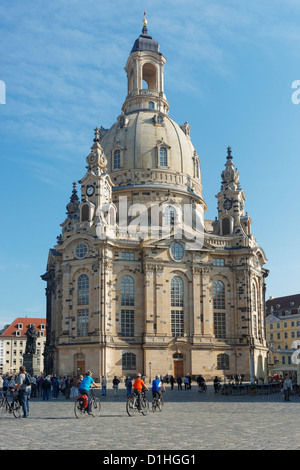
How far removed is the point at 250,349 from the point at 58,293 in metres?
24.7

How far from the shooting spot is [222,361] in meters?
69.0

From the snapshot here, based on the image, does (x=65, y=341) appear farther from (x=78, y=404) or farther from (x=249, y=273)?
(x=78, y=404)

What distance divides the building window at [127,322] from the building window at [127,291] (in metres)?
1.05

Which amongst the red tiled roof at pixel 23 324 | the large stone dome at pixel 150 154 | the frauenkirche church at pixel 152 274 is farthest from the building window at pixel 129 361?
the red tiled roof at pixel 23 324

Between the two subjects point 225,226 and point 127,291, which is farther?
point 225,226

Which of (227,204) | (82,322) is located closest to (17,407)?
(82,322)

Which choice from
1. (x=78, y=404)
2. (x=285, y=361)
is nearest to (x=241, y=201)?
(x=285, y=361)

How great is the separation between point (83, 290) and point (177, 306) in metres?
11.4

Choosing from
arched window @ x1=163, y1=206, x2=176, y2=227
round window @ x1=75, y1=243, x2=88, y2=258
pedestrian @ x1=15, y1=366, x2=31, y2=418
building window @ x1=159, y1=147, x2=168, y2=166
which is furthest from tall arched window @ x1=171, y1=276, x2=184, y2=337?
pedestrian @ x1=15, y1=366, x2=31, y2=418

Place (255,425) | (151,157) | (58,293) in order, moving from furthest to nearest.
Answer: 1. (151,157)
2. (58,293)
3. (255,425)

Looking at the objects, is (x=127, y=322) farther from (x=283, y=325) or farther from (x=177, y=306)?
(x=283, y=325)

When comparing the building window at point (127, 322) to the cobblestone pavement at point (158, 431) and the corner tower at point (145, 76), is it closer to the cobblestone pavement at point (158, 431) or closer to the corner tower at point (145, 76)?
the corner tower at point (145, 76)

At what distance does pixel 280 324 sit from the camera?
358 feet

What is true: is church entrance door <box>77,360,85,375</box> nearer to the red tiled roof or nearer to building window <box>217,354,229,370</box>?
building window <box>217,354,229,370</box>
